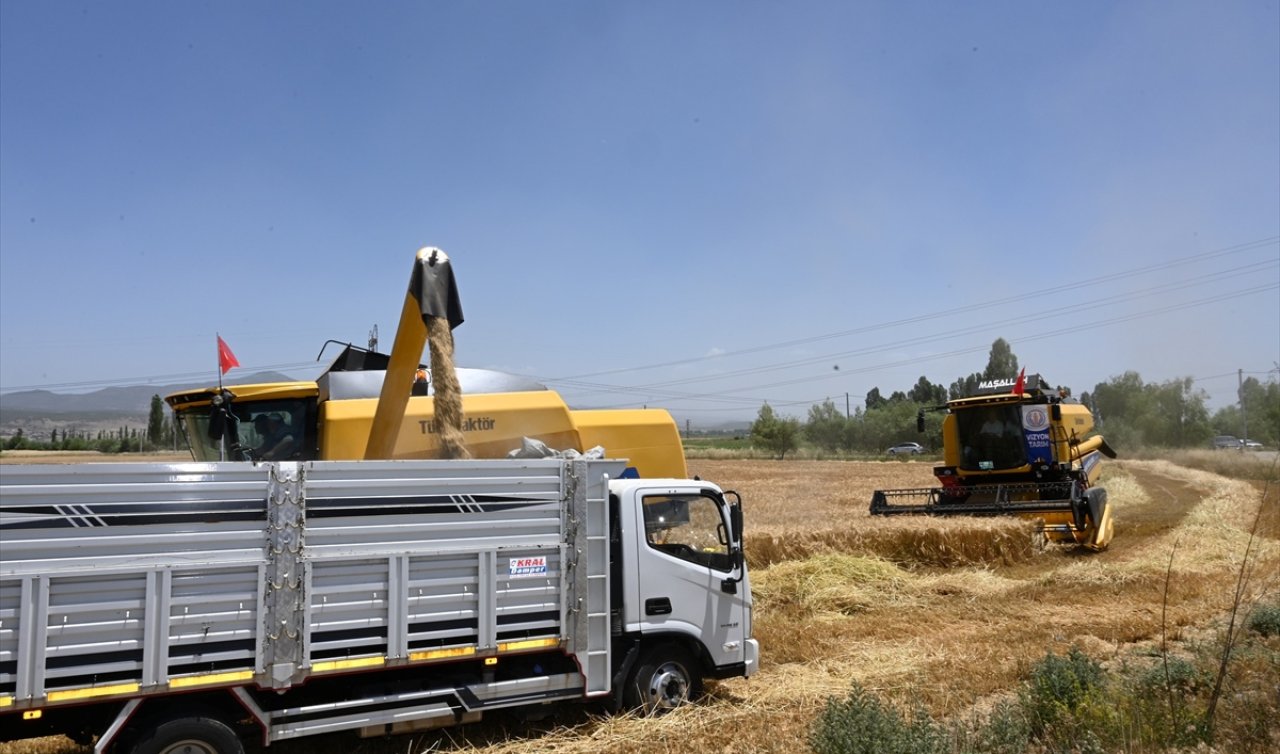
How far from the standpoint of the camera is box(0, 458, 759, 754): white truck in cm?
523

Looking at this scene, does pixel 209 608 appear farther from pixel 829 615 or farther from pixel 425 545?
pixel 829 615

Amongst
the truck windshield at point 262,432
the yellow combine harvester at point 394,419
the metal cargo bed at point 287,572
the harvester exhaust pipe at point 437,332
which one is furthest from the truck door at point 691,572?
the truck windshield at point 262,432

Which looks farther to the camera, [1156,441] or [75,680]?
[1156,441]

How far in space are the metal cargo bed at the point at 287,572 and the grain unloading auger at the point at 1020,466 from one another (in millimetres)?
11914

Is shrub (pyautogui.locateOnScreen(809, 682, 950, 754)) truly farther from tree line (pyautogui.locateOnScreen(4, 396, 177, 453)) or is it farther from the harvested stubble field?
tree line (pyautogui.locateOnScreen(4, 396, 177, 453))

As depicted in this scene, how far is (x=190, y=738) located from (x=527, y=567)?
7.90 feet

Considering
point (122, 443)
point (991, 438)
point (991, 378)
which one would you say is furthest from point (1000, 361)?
point (122, 443)

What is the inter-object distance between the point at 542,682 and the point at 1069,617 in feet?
25.0

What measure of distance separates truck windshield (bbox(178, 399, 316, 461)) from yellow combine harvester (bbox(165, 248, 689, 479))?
0.04ft

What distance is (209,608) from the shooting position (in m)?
5.56

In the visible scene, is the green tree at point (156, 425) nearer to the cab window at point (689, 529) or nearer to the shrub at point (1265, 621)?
the cab window at point (689, 529)

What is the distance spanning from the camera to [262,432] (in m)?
9.79

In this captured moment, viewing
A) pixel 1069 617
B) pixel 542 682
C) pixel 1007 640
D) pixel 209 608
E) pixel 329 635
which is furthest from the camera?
pixel 1069 617

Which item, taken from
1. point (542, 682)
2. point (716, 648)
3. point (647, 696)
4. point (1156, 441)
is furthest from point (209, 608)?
point (1156, 441)
